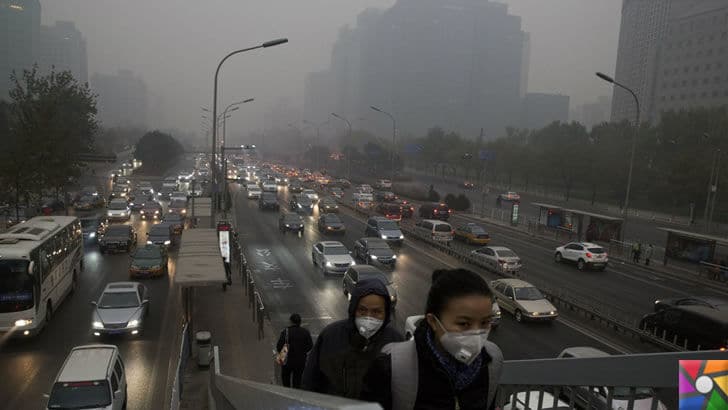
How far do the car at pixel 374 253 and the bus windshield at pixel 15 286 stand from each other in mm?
15192

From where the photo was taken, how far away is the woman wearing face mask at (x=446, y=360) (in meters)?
2.45

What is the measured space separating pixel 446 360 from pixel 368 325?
53.2 inches

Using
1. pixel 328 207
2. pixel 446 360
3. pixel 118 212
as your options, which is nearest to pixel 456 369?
pixel 446 360

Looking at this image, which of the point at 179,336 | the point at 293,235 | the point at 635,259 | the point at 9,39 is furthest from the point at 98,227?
the point at 9,39

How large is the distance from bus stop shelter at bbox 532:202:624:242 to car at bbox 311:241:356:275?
1818 cm

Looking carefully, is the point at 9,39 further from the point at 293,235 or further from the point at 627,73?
the point at 627,73

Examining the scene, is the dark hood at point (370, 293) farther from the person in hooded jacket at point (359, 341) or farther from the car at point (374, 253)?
the car at point (374, 253)

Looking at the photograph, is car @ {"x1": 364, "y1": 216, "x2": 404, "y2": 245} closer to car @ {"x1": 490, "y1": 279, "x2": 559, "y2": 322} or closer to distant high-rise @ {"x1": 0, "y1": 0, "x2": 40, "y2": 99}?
car @ {"x1": 490, "y1": 279, "x2": 559, "y2": 322}

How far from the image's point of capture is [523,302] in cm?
1845

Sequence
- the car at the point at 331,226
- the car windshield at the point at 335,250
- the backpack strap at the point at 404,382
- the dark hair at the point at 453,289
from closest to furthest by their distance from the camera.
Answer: the backpack strap at the point at 404,382, the dark hair at the point at 453,289, the car windshield at the point at 335,250, the car at the point at 331,226

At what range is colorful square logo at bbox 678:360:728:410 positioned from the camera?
280 centimetres

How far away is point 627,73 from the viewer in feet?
479

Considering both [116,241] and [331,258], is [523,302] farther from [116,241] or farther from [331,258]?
[116,241]

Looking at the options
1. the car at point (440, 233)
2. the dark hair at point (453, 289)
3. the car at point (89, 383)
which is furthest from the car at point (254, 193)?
the dark hair at point (453, 289)
